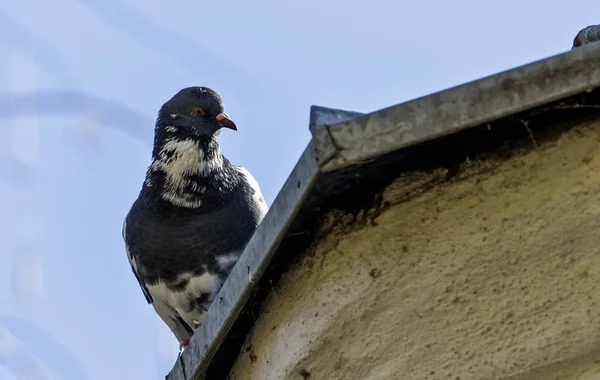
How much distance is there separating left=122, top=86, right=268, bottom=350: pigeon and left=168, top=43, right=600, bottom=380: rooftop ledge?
2.73 metres

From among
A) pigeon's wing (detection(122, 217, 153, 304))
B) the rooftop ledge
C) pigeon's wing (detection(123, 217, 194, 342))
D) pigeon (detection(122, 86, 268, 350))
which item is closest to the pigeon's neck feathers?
pigeon (detection(122, 86, 268, 350))

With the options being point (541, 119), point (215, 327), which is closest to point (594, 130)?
point (541, 119)

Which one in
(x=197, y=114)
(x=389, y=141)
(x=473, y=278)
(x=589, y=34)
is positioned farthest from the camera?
(x=197, y=114)

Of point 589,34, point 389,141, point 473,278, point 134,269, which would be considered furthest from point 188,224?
point 389,141

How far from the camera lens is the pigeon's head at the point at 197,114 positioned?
23.7ft

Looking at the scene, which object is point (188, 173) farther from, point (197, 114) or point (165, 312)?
point (165, 312)

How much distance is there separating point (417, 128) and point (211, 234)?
3.60 m

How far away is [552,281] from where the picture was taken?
3348 millimetres

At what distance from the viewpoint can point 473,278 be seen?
3.43m

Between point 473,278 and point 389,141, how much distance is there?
57 cm

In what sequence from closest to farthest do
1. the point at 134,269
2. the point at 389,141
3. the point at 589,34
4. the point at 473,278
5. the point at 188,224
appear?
the point at 389,141 < the point at 473,278 < the point at 589,34 < the point at 188,224 < the point at 134,269

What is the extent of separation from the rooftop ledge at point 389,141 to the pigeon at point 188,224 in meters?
2.73

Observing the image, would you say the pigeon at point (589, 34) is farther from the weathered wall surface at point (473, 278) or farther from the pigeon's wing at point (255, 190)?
the pigeon's wing at point (255, 190)

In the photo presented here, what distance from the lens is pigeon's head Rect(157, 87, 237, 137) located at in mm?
7215
